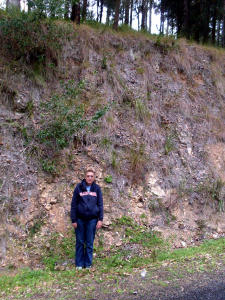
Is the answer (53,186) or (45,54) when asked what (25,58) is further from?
(53,186)

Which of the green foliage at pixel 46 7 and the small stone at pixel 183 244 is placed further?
the green foliage at pixel 46 7

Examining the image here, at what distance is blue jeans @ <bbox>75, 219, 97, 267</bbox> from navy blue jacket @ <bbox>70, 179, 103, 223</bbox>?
0.12 meters

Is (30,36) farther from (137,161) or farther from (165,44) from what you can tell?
(165,44)

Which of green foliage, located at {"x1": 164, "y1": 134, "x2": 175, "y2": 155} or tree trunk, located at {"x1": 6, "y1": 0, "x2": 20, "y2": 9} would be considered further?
tree trunk, located at {"x1": 6, "y1": 0, "x2": 20, "y2": 9}

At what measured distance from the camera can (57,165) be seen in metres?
7.03

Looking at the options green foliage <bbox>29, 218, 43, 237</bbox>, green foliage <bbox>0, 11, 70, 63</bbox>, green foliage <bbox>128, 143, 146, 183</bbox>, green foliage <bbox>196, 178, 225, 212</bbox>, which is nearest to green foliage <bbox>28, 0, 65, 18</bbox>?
green foliage <bbox>0, 11, 70, 63</bbox>

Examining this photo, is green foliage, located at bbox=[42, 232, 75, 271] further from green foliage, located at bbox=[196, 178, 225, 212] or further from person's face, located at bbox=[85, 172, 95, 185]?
green foliage, located at bbox=[196, 178, 225, 212]

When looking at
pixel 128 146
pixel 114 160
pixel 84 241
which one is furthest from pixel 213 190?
pixel 84 241

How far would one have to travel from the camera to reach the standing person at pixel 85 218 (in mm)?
5375

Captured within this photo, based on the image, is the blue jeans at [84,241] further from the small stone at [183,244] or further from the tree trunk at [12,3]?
the tree trunk at [12,3]

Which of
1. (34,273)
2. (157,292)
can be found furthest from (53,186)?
(157,292)

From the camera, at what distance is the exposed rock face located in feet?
20.9

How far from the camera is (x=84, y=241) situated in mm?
5500

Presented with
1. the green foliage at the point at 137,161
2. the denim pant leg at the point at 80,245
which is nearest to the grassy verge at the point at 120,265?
the denim pant leg at the point at 80,245
